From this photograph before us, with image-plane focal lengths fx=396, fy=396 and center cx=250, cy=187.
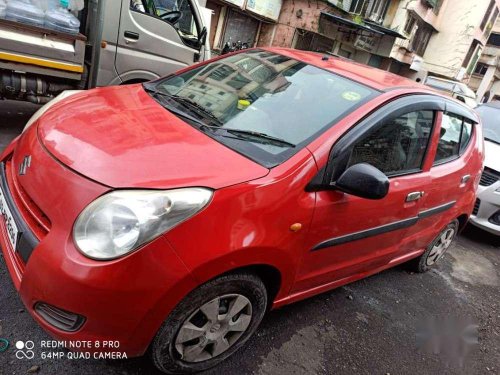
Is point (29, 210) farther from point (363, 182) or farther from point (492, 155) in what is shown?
point (492, 155)

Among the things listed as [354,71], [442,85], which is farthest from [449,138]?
[442,85]

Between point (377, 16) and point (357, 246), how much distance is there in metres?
22.3

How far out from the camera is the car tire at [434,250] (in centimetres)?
371

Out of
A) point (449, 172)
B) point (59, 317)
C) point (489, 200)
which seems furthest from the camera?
point (489, 200)

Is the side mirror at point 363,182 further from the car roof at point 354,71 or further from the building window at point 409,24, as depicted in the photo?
the building window at point 409,24

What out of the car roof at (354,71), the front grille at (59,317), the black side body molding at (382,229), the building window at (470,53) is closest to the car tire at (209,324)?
the front grille at (59,317)

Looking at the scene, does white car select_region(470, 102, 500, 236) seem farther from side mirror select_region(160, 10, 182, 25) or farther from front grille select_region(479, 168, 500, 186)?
side mirror select_region(160, 10, 182, 25)

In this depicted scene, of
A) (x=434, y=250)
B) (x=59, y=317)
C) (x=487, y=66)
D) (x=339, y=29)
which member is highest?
(x=487, y=66)

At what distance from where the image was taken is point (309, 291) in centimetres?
245

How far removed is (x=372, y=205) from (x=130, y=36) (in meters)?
3.70

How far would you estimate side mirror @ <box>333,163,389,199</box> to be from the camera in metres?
1.98

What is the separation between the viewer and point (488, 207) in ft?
16.6

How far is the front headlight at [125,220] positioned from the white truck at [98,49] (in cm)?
318

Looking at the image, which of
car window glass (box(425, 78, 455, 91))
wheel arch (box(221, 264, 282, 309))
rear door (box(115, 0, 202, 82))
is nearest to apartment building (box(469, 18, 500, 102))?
car window glass (box(425, 78, 455, 91))
